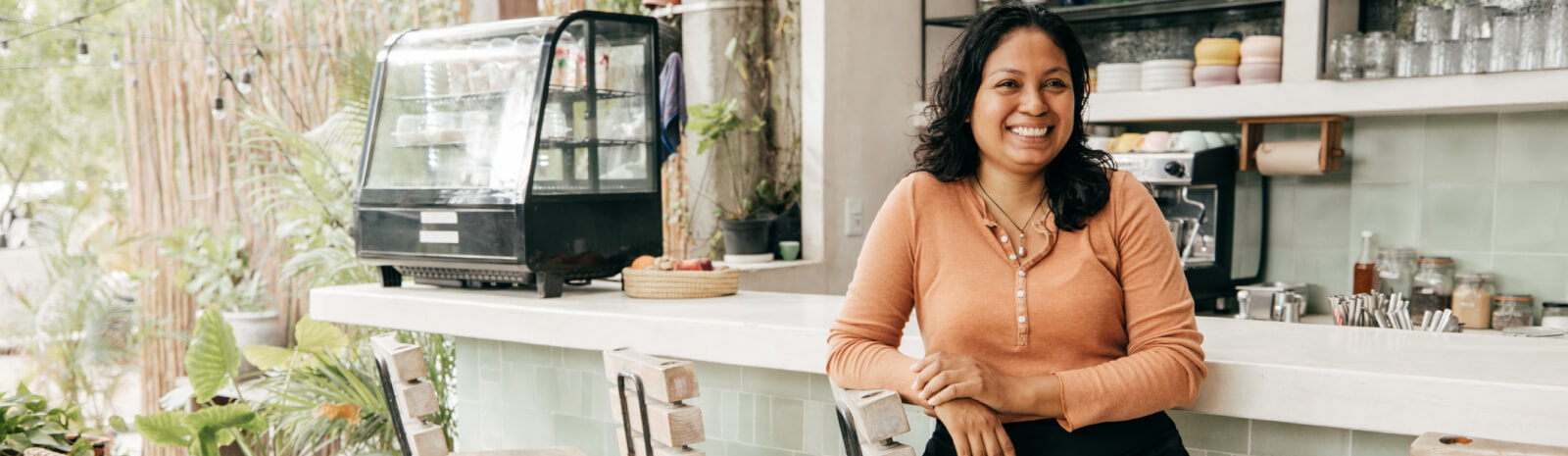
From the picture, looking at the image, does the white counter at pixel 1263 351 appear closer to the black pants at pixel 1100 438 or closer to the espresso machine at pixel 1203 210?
the black pants at pixel 1100 438

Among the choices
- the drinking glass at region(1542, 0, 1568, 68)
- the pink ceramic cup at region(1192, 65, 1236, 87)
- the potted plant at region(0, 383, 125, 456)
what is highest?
the drinking glass at region(1542, 0, 1568, 68)

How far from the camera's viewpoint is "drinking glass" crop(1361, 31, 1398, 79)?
11.2 feet

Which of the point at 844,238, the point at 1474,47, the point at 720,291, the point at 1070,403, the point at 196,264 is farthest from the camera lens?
the point at 196,264

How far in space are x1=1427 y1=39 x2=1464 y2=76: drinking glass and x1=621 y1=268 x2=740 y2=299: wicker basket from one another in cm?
220

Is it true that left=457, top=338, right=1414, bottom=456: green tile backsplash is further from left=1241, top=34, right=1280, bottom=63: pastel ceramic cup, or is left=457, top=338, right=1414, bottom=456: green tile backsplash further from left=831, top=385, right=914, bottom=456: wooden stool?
left=1241, top=34, right=1280, bottom=63: pastel ceramic cup

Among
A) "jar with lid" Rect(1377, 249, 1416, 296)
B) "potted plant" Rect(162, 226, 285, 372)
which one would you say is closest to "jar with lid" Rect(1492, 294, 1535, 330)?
"jar with lid" Rect(1377, 249, 1416, 296)

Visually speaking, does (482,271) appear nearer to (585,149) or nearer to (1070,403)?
(585,149)

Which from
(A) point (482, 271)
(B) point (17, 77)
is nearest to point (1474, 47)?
(A) point (482, 271)

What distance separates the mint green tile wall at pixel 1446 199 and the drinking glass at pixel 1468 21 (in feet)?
1.68

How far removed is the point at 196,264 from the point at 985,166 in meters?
5.26

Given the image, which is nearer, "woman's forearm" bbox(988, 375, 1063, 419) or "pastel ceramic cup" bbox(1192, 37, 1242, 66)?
"woman's forearm" bbox(988, 375, 1063, 419)

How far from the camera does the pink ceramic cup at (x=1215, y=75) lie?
12.5ft

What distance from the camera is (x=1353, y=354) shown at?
1.73 metres

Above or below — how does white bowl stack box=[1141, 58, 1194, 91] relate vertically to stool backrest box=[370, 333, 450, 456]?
above
